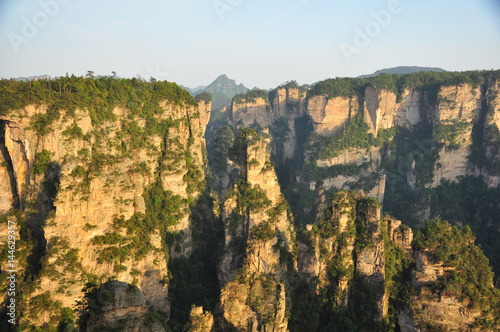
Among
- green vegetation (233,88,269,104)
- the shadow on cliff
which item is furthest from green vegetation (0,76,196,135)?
green vegetation (233,88,269,104)

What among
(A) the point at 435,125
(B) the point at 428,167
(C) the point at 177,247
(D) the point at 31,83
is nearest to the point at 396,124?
(A) the point at 435,125

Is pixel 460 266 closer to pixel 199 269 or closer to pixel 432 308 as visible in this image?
pixel 432 308

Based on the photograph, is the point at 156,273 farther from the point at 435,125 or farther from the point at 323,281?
the point at 435,125

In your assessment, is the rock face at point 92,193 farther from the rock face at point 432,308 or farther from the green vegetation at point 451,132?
the green vegetation at point 451,132

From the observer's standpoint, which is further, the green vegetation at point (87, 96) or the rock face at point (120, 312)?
the green vegetation at point (87, 96)

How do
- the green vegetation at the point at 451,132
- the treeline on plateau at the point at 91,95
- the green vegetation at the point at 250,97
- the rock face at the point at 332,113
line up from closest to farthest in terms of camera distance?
1. the treeline on plateau at the point at 91,95
2. the green vegetation at the point at 451,132
3. the rock face at the point at 332,113
4. the green vegetation at the point at 250,97

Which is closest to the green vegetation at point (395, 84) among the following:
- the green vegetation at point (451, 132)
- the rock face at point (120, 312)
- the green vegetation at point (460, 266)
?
the green vegetation at point (451, 132)
